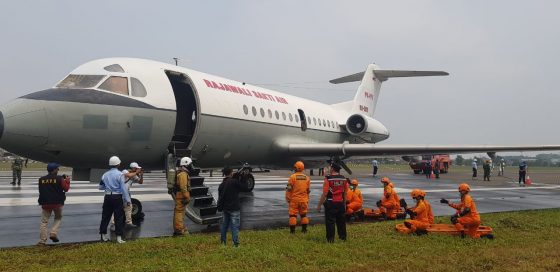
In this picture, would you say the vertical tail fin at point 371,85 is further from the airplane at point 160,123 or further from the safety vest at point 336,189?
the safety vest at point 336,189

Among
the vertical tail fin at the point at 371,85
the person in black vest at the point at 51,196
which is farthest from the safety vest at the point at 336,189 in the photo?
the vertical tail fin at the point at 371,85

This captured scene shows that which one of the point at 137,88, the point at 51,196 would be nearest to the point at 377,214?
the point at 137,88

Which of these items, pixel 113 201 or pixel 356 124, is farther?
pixel 356 124

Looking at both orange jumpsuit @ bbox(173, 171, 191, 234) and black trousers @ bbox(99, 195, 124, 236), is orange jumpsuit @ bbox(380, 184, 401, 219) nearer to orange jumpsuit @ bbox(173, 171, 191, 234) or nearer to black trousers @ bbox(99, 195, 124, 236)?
orange jumpsuit @ bbox(173, 171, 191, 234)

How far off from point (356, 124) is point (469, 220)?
42.5ft

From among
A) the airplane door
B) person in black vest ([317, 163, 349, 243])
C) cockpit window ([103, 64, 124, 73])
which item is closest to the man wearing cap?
cockpit window ([103, 64, 124, 73])

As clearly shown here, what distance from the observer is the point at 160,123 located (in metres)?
10.8

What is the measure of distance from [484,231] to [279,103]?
9230 millimetres

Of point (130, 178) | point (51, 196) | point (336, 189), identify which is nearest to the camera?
point (51, 196)

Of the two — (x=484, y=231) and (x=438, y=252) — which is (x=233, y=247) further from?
(x=484, y=231)

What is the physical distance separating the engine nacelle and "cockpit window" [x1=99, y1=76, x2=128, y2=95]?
1305cm

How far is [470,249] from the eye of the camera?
26.2 feet

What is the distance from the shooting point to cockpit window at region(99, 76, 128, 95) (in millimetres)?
10312

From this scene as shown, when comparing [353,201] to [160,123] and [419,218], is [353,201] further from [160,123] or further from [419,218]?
[160,123]
